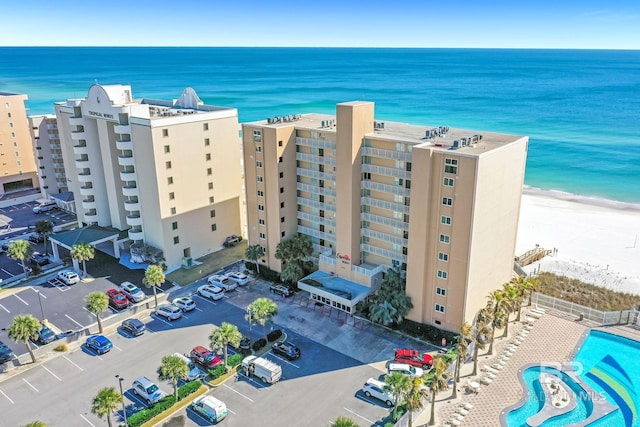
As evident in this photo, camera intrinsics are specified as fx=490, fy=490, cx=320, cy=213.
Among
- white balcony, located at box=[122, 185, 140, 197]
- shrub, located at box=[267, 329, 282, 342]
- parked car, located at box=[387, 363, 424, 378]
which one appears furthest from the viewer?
white balcony, located at box=[122, 185, 140, 197]

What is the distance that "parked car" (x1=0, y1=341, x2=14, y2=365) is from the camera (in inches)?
1729

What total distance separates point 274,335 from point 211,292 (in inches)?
457

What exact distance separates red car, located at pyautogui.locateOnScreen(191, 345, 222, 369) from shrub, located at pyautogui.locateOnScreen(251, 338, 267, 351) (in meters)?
3.44

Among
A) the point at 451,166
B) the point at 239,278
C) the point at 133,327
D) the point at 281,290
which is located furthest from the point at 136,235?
the point at 451,166

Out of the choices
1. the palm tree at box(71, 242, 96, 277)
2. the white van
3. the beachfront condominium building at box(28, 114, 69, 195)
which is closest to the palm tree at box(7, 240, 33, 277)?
the palm tree at box(71, 242, 96, 277)

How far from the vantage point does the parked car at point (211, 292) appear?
54.5 meters

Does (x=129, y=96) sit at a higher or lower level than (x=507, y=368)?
higher

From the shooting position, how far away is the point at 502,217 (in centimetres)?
4766

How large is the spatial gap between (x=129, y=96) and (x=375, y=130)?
3473 centimetres

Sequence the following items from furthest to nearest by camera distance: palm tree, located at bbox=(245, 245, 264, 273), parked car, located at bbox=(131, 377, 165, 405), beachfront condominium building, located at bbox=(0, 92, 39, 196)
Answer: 1. beachfront condominium building, located at bbox=(0, 92, 39, 196)
2. palm tree, located at bbox=(245, 245, 264, 273)
3. parked car, located at bbox=(131, 377, 165, 405)

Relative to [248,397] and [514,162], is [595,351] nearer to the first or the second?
[514,162]

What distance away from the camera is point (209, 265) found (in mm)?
62906

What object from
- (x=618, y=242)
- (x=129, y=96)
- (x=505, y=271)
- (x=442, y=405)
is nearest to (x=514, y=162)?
(x=505, y=271)

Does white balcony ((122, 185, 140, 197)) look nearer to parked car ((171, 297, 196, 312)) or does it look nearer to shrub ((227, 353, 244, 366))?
parked car ((171, 297, 196, 312))
